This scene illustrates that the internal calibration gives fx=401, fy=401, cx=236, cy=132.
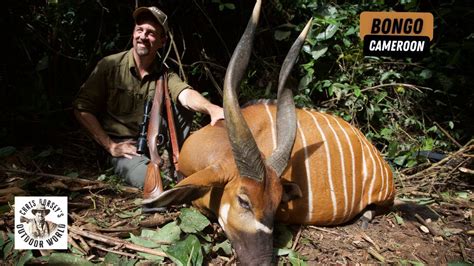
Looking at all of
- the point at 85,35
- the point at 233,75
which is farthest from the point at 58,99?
the point at 233,75

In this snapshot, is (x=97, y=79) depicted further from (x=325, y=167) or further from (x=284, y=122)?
(x=325, y=167)

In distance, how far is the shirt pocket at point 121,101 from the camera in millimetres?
3330

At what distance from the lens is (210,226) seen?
8.16ft

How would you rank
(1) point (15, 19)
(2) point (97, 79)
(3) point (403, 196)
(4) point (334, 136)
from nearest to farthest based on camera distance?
1. (4) point (334, 136)
2. (2) point (97, 79)
3. (3) point (403, 196)
4. (1) point (15, 19)

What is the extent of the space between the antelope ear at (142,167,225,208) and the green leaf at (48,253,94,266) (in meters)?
0.47

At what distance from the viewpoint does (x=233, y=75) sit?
85.1 inches

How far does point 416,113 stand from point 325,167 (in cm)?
227

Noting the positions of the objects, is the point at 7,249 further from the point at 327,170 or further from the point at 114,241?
the point at 327,170

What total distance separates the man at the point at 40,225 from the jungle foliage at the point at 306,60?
5.49 ft

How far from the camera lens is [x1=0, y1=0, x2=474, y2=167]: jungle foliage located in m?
4.20

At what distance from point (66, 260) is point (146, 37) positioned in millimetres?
1799

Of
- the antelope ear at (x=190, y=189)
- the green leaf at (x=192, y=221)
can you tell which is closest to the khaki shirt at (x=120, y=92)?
the green leaf at (x=192, y=221)

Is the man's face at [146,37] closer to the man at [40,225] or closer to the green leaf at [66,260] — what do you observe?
the man at [40,225]

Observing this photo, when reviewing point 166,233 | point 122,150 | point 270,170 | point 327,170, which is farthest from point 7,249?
point 327,170
